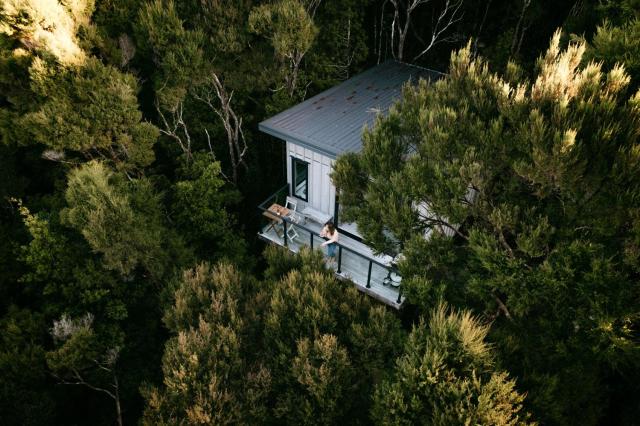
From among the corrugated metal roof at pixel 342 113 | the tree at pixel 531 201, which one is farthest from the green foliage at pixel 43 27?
the tree at pixel 531 201

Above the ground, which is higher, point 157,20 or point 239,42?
point 157,20

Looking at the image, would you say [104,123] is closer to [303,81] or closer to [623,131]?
[303,81]

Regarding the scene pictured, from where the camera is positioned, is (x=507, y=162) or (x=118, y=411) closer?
(x=507, y=162)

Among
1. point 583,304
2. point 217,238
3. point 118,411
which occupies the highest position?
point 583,304

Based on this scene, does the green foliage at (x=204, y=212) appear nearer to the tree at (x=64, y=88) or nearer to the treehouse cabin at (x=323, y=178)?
the treehouse cabin at (x=323, y=178)

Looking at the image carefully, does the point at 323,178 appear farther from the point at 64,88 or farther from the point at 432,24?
the point at 432,24

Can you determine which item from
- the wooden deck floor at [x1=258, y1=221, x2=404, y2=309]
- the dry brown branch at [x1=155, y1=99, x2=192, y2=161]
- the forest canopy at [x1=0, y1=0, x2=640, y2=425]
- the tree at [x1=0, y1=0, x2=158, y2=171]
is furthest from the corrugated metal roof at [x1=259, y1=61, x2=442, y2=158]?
the tree at [x1=0, y1=0, x2=158, y2=171]

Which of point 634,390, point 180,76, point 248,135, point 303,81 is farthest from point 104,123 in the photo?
point 634,390
